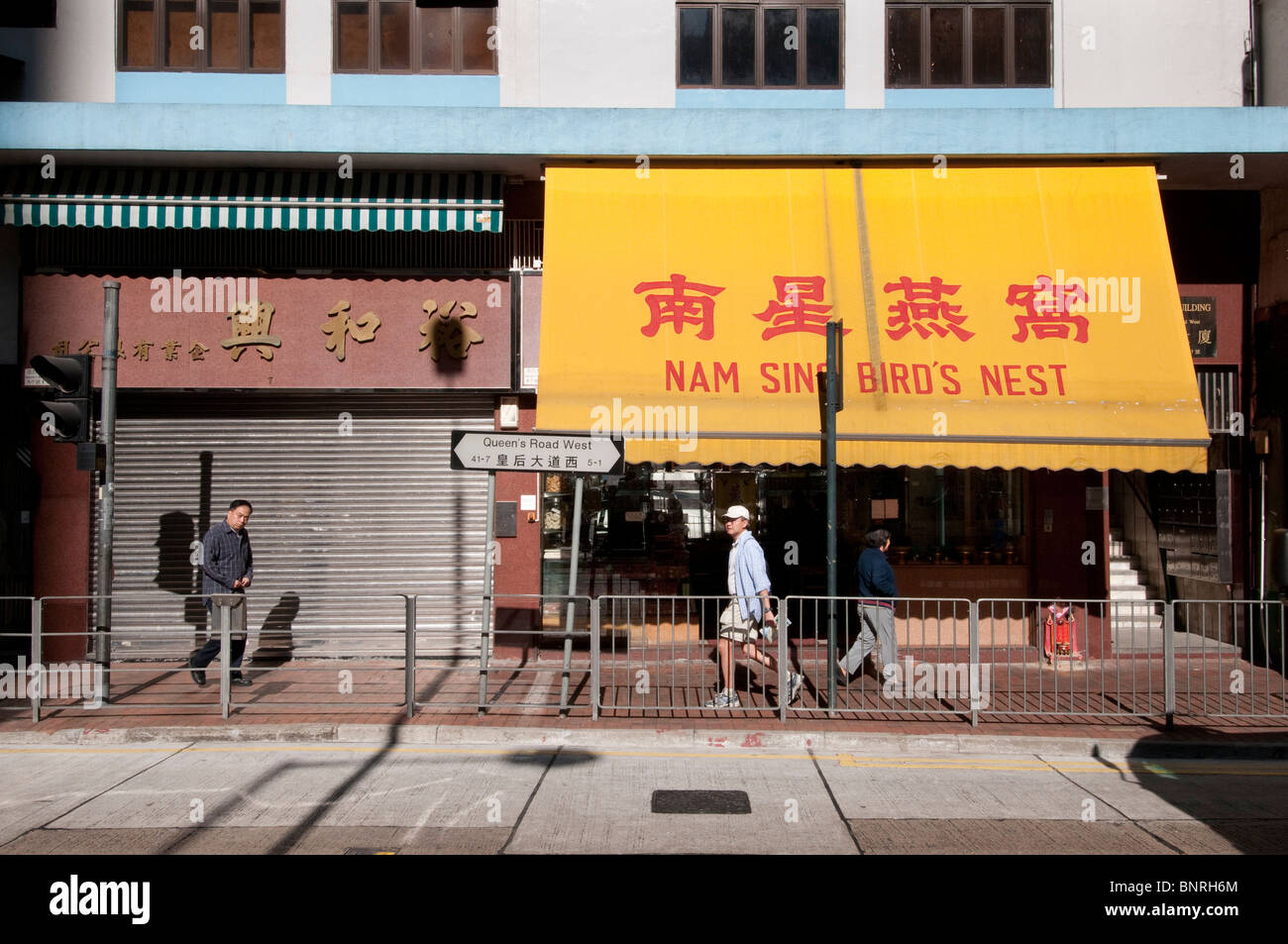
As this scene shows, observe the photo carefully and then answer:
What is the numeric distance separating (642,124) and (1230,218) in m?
7.01

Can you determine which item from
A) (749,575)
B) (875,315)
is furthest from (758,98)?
(749,575)

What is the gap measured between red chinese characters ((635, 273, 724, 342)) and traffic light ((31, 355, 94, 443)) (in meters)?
5.19

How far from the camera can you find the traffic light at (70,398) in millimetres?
8766

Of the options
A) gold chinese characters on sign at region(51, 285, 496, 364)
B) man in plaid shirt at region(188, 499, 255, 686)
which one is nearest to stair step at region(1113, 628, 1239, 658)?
gold chinese characters on sign at region(51, 285, 496, 364)

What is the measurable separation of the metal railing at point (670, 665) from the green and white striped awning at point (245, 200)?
4196mm

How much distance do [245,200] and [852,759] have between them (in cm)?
870

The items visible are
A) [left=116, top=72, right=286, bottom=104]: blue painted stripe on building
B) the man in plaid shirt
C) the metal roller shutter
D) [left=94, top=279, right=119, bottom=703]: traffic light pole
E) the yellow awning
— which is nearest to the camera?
[left=94, top=279, right=119, bottom=703]: traffic light pole

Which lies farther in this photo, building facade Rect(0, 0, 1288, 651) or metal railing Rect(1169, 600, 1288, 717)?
building facade Rect(0, 0, 1288, 651)

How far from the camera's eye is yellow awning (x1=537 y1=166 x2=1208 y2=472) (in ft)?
31.3

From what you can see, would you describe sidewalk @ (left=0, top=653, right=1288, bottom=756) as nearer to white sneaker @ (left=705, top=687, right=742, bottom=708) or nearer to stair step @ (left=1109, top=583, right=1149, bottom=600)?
white sneaker @ (left=705, top=687, right=742, bottom=708)

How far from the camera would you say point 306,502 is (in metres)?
11.8

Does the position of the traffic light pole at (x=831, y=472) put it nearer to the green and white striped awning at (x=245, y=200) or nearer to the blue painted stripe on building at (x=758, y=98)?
the blue painted stripe on building at (x=758, y=98)
